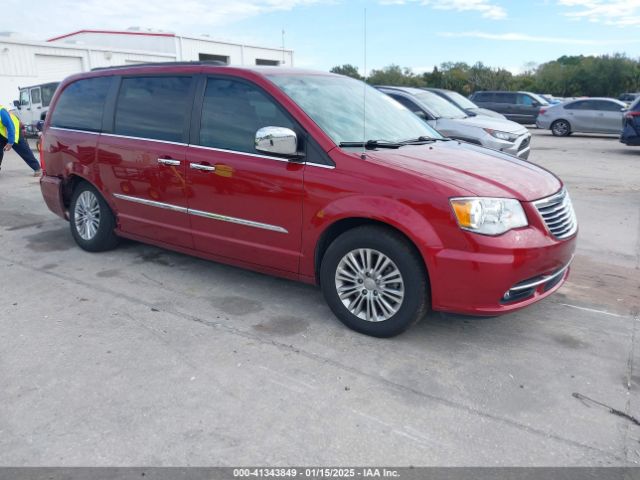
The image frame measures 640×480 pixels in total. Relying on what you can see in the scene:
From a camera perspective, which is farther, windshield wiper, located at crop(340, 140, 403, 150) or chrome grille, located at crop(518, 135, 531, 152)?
chrome grille, located at crop(518, 135, 531, 152)

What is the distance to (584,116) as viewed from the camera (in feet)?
66.1

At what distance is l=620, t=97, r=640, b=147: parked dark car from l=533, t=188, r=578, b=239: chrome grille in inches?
452

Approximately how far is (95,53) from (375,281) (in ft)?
106

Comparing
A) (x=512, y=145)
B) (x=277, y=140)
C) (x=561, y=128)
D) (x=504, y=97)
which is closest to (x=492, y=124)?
(x=512, y=145)

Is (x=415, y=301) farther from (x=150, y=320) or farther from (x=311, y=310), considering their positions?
(x=150, y=320)

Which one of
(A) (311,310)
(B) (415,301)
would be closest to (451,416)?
(B) (415,301)

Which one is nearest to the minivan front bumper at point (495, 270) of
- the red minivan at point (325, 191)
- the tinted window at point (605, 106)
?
the red minivan at point (325, 191)

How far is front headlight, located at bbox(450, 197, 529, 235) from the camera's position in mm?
3359

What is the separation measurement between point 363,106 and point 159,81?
183 centimetres

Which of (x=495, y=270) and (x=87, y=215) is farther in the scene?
(x=87, y=215)

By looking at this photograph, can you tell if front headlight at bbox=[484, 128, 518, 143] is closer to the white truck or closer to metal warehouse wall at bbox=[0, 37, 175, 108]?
the white truck

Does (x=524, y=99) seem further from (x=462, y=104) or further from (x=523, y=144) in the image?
(x=523, y=144)

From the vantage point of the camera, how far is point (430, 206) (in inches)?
135

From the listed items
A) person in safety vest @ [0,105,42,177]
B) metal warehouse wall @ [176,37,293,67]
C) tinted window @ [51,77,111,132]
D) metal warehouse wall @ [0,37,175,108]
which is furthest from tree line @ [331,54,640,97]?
tinted window @ [51,77,111,132]
